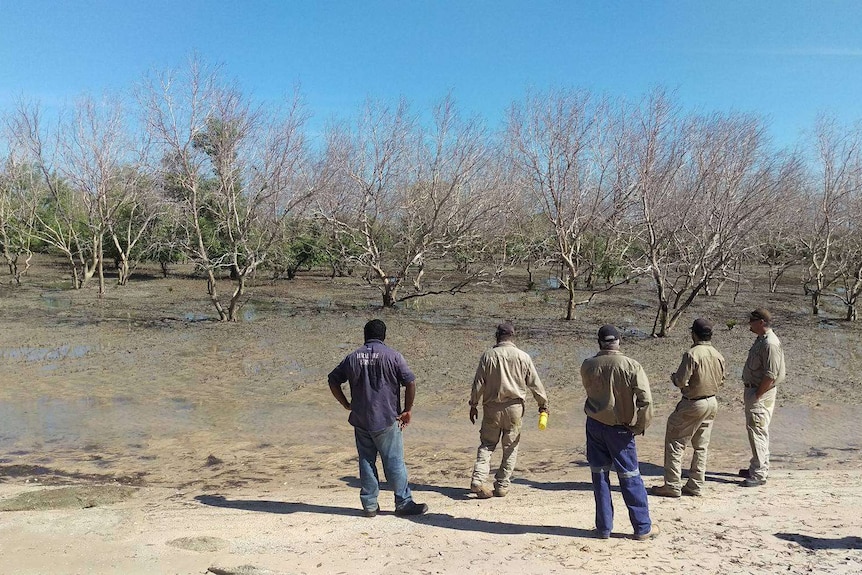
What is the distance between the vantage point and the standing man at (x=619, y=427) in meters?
4.39

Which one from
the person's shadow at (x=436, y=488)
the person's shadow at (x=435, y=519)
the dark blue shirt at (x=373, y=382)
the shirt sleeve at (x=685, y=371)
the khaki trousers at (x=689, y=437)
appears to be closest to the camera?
the person's shadow at (x=435, y=519)

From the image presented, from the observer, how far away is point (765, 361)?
230 inches

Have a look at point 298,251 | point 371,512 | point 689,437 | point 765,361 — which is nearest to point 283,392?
point 371,512

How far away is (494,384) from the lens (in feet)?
17.5

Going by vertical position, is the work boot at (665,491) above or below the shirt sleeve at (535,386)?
below

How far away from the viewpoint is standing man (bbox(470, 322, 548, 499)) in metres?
5.34

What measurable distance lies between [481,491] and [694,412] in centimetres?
187

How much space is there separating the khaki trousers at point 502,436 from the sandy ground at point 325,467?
0.24m

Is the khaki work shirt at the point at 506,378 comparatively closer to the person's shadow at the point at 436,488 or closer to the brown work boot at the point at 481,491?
the brown work boot at the point at 481,491

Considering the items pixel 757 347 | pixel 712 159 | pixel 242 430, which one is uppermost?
pixel 712 159

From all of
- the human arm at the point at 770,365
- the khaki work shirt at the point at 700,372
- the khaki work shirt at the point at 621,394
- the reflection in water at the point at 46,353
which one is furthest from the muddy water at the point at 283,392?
the khaki work shirt at the point at 621,394

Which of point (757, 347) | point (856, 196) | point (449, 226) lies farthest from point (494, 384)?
point (856, 196)

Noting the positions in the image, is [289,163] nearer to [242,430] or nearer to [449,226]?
[449,226]

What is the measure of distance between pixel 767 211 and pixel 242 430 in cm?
1254
